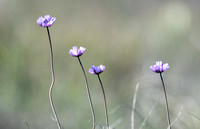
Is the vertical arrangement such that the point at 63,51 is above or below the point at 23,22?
below

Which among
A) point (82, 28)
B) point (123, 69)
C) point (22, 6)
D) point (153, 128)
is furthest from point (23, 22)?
point (153, 128)

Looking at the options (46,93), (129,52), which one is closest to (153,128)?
(46,93)

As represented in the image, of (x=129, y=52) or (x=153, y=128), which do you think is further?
(x=129, y=52)

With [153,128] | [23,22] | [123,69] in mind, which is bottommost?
[123,69]

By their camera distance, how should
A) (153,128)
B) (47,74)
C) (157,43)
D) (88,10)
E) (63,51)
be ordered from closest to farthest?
(153,128), (47,74), (63,51), (157,43), (88,10)

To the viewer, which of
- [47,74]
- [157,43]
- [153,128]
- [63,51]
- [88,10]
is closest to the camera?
[153,128]

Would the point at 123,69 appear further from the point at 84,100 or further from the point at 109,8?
the point at 109,8

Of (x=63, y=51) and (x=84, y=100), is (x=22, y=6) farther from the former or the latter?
(x=84, y=100)
